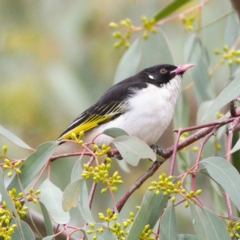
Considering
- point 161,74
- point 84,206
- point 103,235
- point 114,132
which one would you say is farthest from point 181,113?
point 103,235

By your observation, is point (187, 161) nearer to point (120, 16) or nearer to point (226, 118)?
point (226, 118)

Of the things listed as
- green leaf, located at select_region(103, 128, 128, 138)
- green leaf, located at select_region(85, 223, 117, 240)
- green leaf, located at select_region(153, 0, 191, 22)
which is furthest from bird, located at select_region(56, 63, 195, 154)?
green leaf, located at select_region(85, 223, 117, 240)

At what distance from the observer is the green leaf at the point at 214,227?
2162 mm

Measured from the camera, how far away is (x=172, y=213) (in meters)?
2.23

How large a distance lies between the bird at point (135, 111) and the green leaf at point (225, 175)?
3.13 feet

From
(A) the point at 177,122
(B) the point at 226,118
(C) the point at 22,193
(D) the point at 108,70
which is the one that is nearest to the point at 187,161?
(A) the point at 177,122

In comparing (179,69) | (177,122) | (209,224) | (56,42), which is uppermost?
(56,42)

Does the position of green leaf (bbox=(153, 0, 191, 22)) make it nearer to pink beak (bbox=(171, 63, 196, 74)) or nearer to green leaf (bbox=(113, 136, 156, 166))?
pink beak (bbox=(171, 63, 196, 74))

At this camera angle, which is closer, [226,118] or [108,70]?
[226,118]

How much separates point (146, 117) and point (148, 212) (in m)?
1.11

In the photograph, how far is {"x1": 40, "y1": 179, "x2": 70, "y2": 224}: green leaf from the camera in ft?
7.54

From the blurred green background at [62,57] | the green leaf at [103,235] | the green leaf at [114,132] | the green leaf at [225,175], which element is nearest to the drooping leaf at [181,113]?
the blurred green background at [62,57]

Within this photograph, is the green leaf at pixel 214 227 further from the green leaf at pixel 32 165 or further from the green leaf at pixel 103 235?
the green leaf at pixel 32 165

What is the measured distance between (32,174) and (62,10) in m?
3.33
